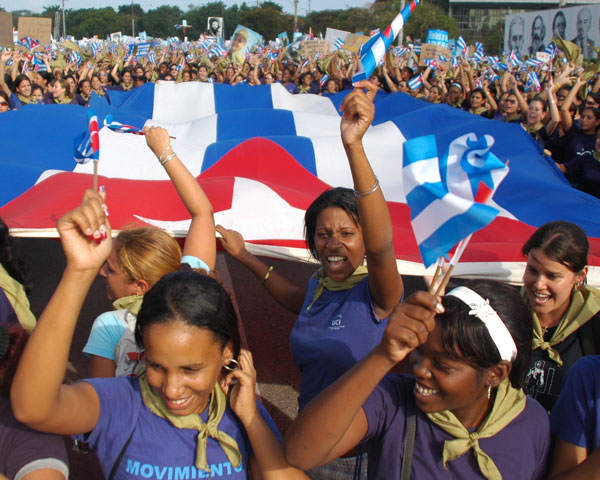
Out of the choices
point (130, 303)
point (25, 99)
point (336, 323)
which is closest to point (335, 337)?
point (336, 323)

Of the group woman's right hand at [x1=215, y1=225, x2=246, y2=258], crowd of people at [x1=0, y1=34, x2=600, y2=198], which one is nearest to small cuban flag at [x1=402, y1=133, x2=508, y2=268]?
woman's right hand at [x1=215, y1=225, x2=246, y2=258]

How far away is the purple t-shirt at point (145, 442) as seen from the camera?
1.33 metres

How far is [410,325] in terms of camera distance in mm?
1146

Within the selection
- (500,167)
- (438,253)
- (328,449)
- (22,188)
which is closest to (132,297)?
(328,449)

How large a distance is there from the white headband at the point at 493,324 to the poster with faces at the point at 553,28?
2038 cm

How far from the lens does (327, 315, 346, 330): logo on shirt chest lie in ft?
5.50

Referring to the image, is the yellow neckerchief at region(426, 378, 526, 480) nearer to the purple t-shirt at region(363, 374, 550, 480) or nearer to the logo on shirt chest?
the purple t-shirt at region(363, 374, 550, 480)

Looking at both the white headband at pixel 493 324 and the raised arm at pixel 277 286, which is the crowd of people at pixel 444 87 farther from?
the white headband at pixel 493 324

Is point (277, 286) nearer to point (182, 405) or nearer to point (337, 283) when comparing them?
point (337, 283)

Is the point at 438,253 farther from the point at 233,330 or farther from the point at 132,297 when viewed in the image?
the point at 132,297

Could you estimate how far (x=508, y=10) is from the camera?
5728cm

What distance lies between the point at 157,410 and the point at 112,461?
5.9 inches

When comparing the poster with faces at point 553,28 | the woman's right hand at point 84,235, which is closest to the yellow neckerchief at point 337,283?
the woman's right hand at point 84,235

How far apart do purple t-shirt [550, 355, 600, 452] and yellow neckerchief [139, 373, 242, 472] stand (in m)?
0.79
